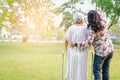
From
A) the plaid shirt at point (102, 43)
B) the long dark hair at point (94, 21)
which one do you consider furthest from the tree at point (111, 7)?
the long dark hair at point (94, 21)

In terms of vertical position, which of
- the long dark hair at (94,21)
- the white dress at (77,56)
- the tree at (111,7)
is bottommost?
the white dress at (77,56)

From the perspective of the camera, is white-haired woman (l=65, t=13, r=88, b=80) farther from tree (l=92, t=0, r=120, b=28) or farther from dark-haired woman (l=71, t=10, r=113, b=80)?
tree (l=92, t=0, r=120, b=28)

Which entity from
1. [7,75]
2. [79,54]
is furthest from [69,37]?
[7,75]

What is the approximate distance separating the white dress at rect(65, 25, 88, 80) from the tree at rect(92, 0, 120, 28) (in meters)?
32.2

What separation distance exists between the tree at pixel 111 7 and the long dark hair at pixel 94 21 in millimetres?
32997

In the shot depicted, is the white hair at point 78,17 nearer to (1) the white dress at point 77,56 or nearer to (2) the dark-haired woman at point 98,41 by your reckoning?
(1) the white dress at point 77,56

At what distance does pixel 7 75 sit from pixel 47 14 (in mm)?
31479

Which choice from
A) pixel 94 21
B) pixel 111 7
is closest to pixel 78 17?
pixel 94 21

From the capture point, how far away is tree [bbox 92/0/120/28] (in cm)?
3922

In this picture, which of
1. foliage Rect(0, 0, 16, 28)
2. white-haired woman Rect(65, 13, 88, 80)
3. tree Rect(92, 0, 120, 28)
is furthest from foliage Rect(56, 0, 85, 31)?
white-haired woman Rect(65, 13, 88, 80)

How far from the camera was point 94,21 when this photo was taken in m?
6.09

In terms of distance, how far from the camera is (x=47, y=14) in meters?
41.4

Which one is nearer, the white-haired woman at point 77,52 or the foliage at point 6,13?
the white-haired woman at point 77,52

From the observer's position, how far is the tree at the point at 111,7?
129ft
